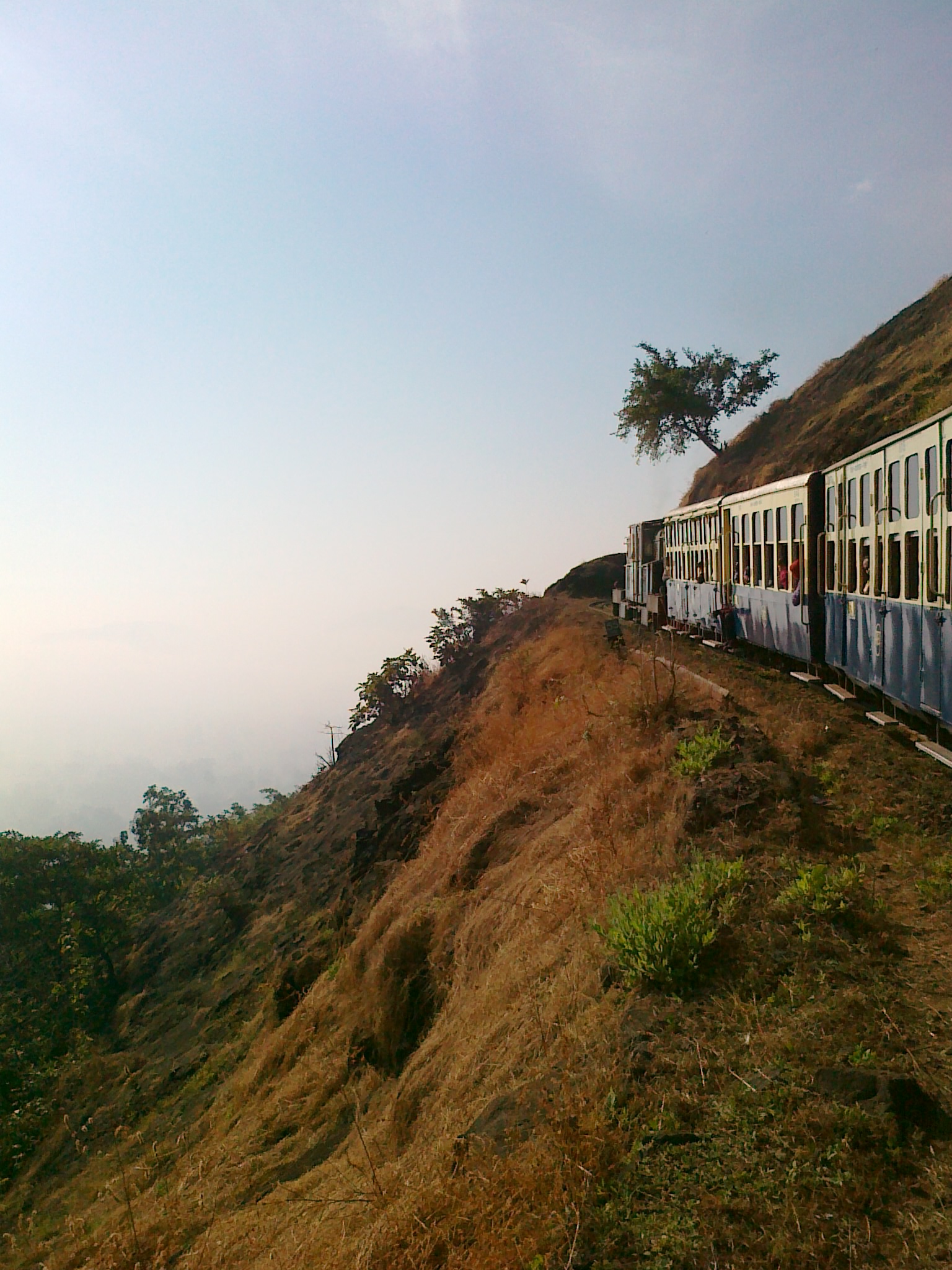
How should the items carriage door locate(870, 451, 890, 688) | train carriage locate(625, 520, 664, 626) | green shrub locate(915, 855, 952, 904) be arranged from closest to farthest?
green shrub locate(915, 855, 952, 904) < carriage door locate(870, 451, 890, 688) < train carriage locate(625, 520, 664, 626)

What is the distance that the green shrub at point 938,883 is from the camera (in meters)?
6.00

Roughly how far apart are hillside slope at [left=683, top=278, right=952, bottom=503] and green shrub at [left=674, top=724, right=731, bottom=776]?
65.4 feet

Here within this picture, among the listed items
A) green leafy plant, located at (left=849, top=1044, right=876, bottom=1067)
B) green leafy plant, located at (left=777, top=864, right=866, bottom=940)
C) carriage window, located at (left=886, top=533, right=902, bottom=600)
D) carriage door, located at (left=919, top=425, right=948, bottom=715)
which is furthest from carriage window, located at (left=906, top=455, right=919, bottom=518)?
green leafy plant, located at (left=849, top=1044, right=876, bottom=1067)

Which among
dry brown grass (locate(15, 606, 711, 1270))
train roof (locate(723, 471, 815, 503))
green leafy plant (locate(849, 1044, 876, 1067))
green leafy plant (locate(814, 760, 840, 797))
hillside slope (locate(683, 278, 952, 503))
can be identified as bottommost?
dry brown grass (locate(15, 606, 711, 1270))

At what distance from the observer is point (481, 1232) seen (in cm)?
379

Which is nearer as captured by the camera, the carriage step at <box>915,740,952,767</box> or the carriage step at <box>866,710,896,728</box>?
the carriage step at <box>915,740,952,767</box>

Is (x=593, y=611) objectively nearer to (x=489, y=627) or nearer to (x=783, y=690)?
(x=489, y=627)

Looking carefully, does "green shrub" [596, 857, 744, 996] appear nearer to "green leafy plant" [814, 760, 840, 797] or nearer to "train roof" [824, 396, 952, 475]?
"green leafy plant" [814, 760, 840, 797]

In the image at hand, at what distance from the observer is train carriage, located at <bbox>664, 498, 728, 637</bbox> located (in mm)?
19828

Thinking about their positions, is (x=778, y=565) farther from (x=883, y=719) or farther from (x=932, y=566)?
(x=932, y=566)

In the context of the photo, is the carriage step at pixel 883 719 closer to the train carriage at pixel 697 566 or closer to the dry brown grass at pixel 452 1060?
the dry brown grass at pixel 452 1060

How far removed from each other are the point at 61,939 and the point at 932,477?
27646 millimetres

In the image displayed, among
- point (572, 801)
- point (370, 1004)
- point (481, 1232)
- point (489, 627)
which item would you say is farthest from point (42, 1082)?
point (489, 627)

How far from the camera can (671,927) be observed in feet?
17.8
